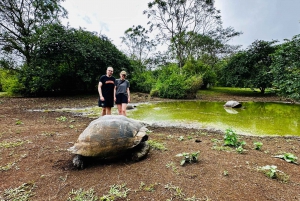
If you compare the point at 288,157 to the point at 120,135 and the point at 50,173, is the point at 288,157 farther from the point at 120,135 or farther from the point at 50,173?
the point at 50,173

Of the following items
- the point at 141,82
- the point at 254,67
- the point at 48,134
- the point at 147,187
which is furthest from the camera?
the point at 141,82

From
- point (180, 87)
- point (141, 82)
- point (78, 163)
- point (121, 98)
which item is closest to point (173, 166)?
point (78, 163)

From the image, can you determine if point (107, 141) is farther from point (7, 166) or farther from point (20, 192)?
point (7, 166)

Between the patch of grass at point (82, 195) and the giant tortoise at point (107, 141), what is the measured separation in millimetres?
582

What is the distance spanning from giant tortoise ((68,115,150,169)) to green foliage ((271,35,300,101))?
8.36m

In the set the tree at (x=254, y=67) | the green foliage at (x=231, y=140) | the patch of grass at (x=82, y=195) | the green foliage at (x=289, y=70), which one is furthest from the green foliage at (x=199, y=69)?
the patch of grass at (x=82, y=195)

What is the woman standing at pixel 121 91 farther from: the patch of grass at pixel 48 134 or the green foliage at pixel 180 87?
the green foliage at pixel 180 87

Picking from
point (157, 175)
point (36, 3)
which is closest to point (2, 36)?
point (36, 3)

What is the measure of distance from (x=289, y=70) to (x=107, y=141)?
10.8m

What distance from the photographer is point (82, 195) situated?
204 cm

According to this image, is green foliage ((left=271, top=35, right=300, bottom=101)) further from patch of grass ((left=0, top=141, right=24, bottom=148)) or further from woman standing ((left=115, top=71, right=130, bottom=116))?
patch of grass ((left=0, top=141, right=24, bottom=148))

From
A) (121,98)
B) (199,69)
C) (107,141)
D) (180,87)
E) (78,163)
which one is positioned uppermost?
(199,69)

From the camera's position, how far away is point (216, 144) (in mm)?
3814

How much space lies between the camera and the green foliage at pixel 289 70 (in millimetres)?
8031
